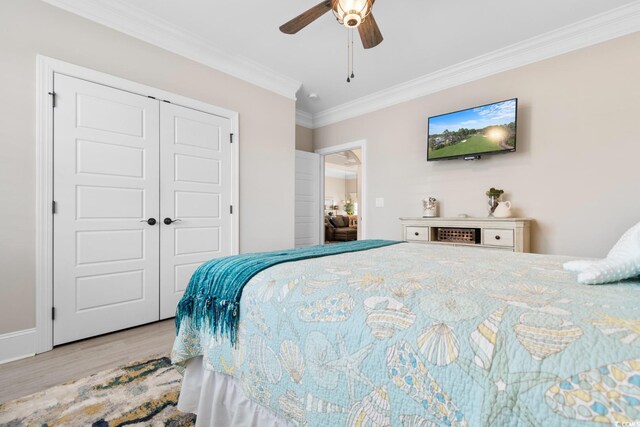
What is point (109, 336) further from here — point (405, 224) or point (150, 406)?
point (405, 224)

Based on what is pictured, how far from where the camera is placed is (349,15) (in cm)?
190

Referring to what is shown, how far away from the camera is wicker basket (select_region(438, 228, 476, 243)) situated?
3.14 metres

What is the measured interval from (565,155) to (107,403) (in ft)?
13.2

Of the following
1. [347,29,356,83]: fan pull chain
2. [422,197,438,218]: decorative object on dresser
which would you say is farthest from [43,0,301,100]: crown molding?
[422,197,438,218]: decorative object on dresser

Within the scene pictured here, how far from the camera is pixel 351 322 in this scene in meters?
0.81

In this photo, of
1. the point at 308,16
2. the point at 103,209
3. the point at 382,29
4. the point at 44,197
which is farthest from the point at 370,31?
the point at 44,197

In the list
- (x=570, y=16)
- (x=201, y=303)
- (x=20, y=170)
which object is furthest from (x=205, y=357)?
(x=570, y=16)

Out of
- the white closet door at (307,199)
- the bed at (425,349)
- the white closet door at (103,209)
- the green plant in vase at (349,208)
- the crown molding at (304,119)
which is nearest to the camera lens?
the bed at (425,349)

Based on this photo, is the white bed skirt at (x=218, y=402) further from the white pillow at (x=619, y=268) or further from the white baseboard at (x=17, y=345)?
the white baseboard at (x=17, y=345)

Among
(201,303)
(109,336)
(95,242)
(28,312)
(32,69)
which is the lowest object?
(109,336)

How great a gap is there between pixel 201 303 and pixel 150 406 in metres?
0.75

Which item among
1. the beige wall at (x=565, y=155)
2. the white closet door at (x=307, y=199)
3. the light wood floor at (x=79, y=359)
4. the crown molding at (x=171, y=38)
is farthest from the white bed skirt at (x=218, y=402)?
the white closet door at (x=307, y=199)

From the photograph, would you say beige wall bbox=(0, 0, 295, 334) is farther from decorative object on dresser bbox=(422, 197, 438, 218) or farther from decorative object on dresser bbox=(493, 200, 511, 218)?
decorative object on dresser bbox=(493, 200, 511, 218)

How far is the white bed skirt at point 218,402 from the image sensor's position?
106 centimetres
